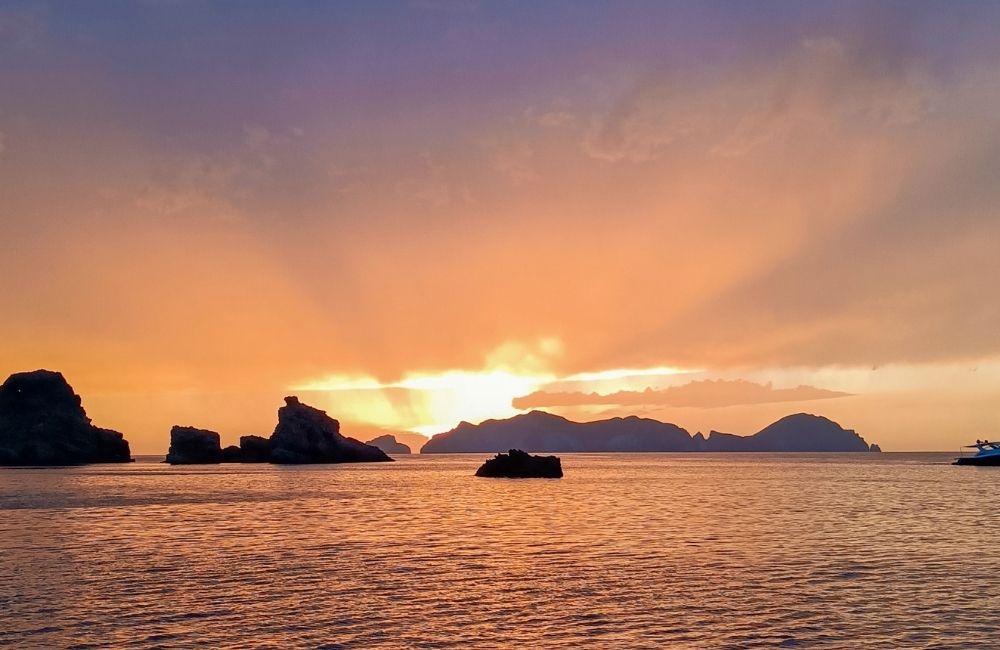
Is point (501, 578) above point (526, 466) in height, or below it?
below

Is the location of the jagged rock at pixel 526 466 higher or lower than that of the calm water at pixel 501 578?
higher

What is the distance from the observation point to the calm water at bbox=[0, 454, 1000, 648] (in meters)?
27.4

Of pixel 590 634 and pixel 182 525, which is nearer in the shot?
pixel 590 634

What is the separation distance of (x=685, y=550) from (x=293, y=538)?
28.5m

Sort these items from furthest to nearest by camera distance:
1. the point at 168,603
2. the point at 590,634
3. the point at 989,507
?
the point at 989,507, the point at 168,603, the point at 590,634

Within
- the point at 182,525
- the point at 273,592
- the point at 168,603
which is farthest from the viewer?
the point at 182,525

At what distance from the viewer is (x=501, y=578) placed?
38.5 metres

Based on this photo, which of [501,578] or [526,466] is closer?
[501,578]

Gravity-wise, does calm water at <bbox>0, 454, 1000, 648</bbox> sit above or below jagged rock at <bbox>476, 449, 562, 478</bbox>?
below

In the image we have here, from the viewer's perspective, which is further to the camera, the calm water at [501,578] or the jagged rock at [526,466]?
the jagged rock at [526,466]

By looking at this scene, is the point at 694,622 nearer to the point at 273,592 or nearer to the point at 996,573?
the point at 273,592

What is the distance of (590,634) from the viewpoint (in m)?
26.9

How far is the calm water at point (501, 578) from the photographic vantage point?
27.4 m

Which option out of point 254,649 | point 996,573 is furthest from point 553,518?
point 254,649
